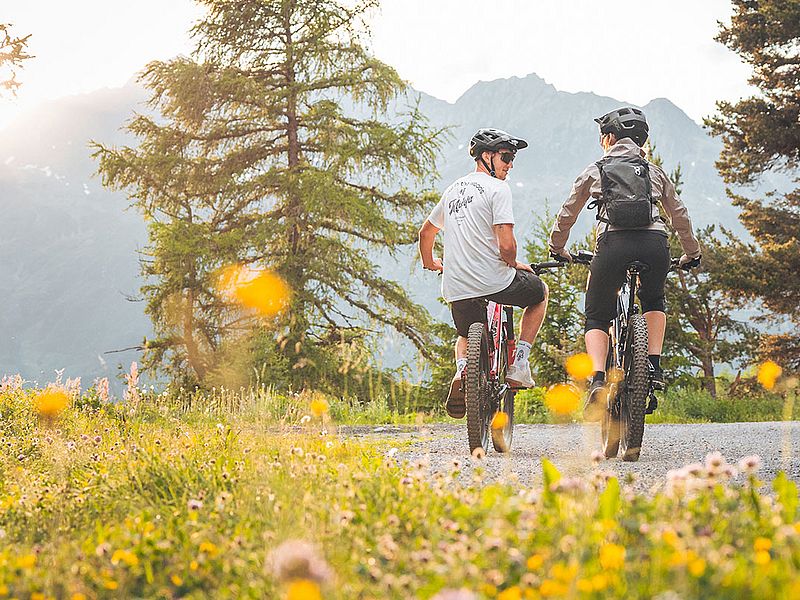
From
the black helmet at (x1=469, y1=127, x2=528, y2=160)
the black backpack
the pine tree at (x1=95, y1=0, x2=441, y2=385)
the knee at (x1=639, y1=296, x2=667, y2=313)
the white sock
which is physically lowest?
the white sock

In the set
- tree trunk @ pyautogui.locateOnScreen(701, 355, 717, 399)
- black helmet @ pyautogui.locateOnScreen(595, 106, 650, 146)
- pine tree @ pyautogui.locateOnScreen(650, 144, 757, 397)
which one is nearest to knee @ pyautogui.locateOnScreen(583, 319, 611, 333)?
black helmet @ pyautogui.locateOnScreen(595, 106, 650, 146)

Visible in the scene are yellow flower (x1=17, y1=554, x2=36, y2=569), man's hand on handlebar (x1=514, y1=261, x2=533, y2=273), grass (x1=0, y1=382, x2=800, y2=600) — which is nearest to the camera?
grass (x1=0, y1=382, x2=800, y2=600)

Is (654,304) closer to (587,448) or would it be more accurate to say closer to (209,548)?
(587,448)

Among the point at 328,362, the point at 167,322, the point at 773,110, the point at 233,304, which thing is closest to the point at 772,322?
the point at 773,110

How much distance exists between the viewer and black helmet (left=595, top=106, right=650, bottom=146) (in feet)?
17.7

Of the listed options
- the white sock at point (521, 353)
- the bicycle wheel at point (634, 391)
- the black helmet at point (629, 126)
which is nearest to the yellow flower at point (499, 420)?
the white sock at point (521, 353)

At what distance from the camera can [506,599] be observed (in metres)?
1.65

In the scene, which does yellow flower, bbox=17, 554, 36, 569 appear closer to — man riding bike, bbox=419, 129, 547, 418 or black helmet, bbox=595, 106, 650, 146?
man riding bike, bbox=419, 129, 547, 418

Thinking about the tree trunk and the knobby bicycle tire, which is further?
the tree trunk

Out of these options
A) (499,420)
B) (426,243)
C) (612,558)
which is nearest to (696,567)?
(612,558)

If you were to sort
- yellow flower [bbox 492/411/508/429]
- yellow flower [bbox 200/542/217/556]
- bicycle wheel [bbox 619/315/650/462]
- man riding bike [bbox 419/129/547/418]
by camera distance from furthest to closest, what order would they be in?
man riding bike [bbox 419/129/547/418] < bicycle wheel [bbox 619/315/650/462] < yellow flower [bbox 492/411/508/429] < yellow flower [bbox 200/542/217/556]

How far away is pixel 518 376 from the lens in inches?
227

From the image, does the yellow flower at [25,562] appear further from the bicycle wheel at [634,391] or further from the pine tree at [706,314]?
the pine tree at [706,314]

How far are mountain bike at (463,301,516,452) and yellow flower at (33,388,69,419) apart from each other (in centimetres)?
411
